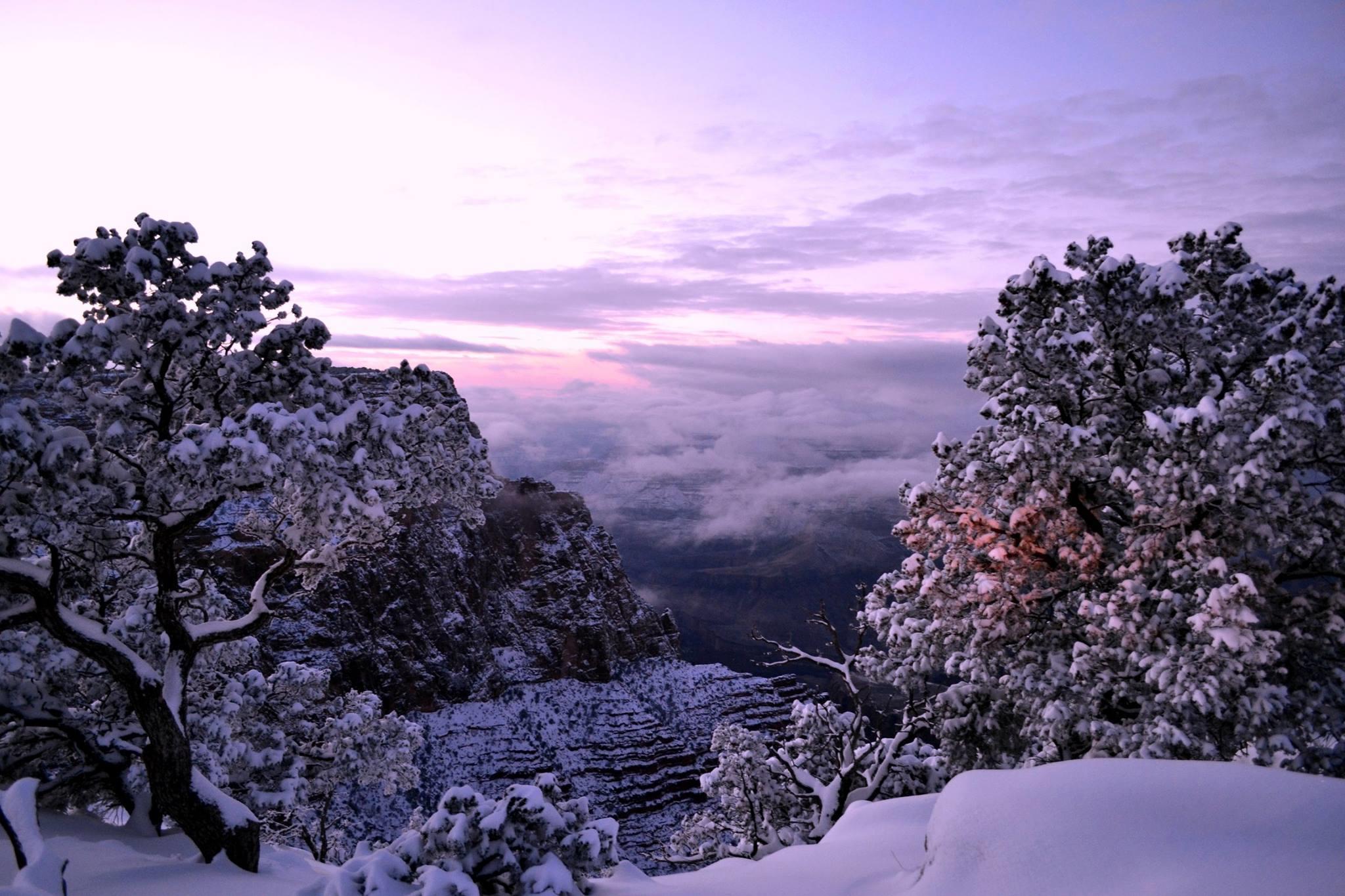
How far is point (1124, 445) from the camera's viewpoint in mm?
13500

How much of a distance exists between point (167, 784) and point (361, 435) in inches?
237

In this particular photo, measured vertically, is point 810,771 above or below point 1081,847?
below

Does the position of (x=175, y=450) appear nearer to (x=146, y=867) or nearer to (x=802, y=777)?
(x=146, y=867)

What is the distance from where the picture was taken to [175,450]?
9789mm

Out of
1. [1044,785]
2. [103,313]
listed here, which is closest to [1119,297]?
[1044,785]

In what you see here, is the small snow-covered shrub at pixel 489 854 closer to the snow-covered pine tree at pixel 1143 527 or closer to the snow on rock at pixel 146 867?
the snow on rock at pixel 146 867

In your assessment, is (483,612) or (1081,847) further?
(483,612)

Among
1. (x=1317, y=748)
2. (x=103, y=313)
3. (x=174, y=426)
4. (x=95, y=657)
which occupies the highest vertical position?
(x=103, y=313)

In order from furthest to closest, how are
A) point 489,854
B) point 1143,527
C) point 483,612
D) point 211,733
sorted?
point 483,612, point 211,733, point 1143,527, point 489,854

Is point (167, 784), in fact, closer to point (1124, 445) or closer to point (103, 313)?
point (103, 313)

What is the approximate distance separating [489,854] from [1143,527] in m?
11.9

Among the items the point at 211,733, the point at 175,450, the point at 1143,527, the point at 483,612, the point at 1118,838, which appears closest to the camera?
the point at 1118,838

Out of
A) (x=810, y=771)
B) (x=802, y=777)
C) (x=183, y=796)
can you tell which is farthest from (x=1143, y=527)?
(x=183, y=796)

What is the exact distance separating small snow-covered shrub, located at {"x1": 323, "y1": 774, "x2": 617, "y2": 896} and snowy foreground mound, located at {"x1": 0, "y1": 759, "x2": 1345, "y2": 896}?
0.91 meters
